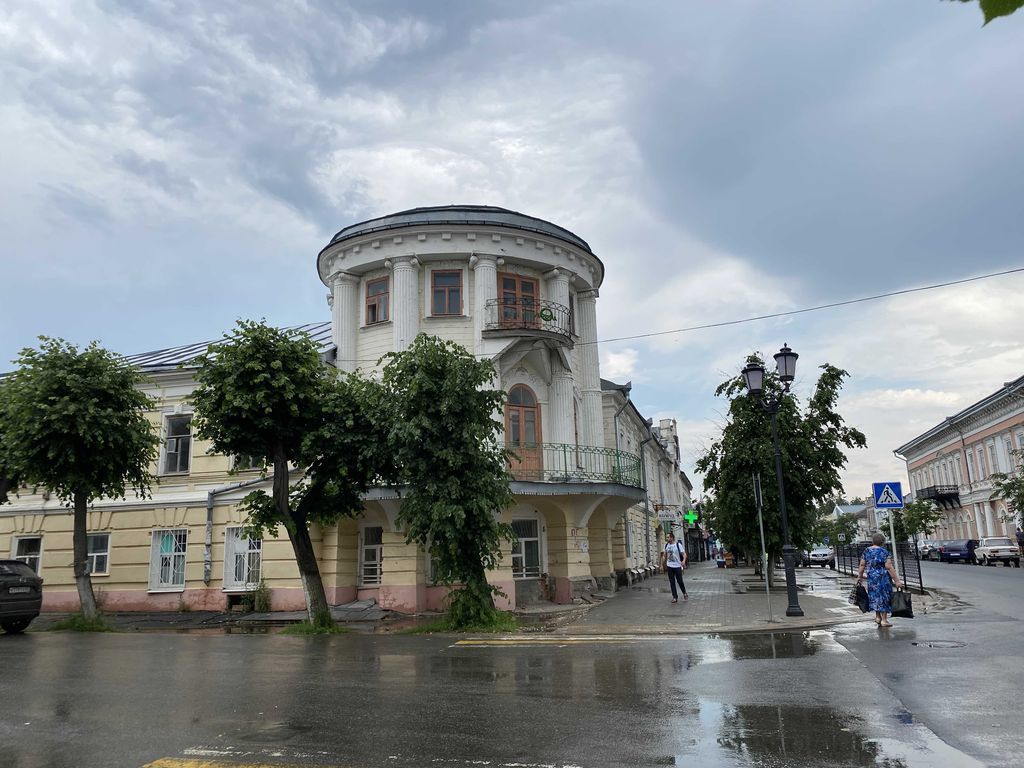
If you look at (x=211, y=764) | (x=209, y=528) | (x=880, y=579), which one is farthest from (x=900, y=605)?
(x=209, y=528)

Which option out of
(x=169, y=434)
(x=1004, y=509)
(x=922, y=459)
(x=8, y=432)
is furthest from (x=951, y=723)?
(x=922, y=459)

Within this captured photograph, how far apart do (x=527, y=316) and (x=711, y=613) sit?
9730 millimetres

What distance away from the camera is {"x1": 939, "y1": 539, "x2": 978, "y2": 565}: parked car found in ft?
157

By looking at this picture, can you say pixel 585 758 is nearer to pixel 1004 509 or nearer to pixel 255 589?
pixel 255 589

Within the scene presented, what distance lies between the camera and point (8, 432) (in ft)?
58.4

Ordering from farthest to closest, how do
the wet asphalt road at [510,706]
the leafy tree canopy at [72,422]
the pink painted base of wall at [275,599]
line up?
the pink painted base of wall at [275,599]
the leafy tree canopy at [72,422]
the wet asphalt road at [510,706]

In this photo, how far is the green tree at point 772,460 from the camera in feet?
78.6

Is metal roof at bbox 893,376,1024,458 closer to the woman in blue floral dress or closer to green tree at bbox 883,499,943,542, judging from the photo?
green tree at bbox 883,499,943,542

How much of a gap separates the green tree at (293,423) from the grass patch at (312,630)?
9 cm

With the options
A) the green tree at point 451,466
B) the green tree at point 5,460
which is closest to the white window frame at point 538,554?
the green tree at point 451,466

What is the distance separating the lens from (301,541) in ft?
55.4

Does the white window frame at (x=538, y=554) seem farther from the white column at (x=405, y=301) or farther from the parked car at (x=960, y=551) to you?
the parked car at (x=960, y=551)

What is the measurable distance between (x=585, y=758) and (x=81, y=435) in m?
16.3

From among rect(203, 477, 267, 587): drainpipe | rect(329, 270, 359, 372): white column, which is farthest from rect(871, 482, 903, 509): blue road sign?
rect(203, 477, 267, 587): drainpipe
